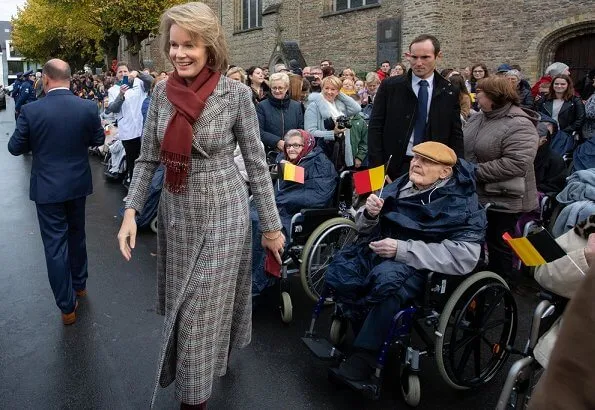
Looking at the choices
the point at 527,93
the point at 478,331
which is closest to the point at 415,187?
the point at 478,331

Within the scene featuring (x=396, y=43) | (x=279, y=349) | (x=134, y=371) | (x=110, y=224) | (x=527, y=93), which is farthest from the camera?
(x=396, y=43)

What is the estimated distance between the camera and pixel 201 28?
2.58 metres

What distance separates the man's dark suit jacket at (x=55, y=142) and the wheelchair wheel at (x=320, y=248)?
1.86 metres

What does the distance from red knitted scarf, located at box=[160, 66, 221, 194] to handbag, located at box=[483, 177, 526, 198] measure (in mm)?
2906

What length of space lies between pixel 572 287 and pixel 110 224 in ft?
20.5

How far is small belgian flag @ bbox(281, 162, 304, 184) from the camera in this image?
4.90 m

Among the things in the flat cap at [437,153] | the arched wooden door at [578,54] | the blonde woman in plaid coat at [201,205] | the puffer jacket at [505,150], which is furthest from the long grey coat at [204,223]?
the arched wooden door at [578,54]

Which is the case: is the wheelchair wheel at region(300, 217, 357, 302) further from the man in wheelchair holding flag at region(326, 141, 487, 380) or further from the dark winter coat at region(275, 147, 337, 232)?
the man in wheelchair holding flag at region(326, 141, 487, 380)

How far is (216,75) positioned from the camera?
9.00 ft

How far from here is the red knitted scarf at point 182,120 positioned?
2.62 m

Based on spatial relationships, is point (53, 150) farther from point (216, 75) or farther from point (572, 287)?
point (572, 287)

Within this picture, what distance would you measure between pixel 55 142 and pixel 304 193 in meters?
2.07

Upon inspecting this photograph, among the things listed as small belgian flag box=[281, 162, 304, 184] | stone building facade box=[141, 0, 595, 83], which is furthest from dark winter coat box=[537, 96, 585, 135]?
stone building facade box=[141, 0, 595, 83]

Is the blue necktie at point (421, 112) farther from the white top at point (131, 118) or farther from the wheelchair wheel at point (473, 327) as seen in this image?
the white top at point (131, 118)
